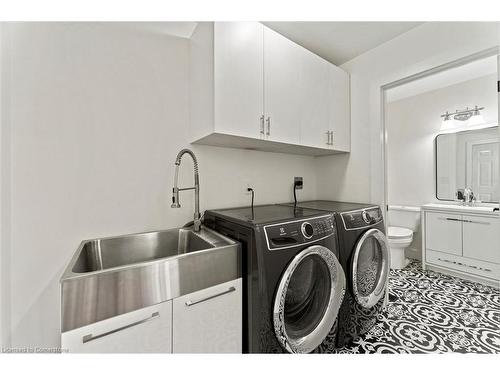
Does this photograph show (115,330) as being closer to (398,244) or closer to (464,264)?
(398,244)

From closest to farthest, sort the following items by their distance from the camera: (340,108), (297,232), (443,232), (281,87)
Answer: (297,232), (281,87), (340,108), (443,232)

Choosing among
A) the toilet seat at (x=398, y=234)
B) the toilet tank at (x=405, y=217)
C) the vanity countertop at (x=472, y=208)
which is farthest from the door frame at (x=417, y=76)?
the toilet tank at (x=405, y=217)

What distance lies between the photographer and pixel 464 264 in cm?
250

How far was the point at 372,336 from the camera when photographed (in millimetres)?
1627

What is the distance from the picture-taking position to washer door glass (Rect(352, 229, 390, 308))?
5.02 feet

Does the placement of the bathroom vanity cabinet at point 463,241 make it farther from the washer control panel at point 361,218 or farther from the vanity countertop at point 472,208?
the washer control panel at point 361,218

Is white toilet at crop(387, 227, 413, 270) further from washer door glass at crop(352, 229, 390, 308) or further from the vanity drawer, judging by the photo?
washer door glass at crop(352, 229, 390, 308)

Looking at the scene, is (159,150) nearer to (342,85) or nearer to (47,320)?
(47,320)

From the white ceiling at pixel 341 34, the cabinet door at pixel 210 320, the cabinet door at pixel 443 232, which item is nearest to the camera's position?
the cabinet door at pixel 210 320

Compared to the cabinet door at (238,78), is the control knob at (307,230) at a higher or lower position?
lower

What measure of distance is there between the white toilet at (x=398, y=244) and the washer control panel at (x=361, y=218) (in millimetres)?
1139

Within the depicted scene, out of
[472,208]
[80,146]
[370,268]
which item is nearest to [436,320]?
[370,268]

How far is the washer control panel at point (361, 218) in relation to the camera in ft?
5.04

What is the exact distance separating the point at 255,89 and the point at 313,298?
1447mm
